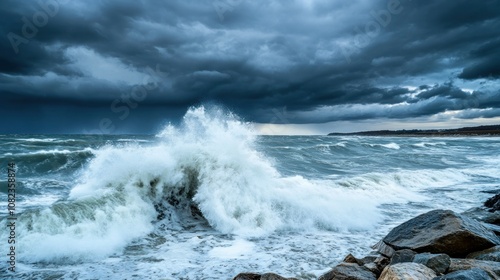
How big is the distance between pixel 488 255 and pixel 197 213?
6.81 metres

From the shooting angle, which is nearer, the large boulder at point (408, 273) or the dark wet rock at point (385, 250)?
the large boulder at point (408, 273)

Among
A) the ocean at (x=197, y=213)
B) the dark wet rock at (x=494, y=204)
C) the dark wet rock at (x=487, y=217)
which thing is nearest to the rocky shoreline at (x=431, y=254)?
the ocean at (x=197, y=213)

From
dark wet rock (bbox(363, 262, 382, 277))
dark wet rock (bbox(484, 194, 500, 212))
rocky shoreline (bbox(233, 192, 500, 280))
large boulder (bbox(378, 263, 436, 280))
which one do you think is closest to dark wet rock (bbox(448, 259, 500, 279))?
rocky shoreline (bbox(233, 192, 500, 280))

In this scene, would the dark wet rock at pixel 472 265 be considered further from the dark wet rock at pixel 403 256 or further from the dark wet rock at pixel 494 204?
the dark wet rock at pixel 494 204

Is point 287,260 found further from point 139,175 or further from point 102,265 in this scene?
point 139,175

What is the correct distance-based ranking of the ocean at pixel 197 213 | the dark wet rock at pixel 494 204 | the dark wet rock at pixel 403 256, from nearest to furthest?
the dark wet rock at pixel 403 256
the ocean at pixel 197 213
the dark wet rock at pixel 494 204

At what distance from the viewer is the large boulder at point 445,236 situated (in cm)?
516

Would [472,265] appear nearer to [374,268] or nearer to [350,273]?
[374,268]

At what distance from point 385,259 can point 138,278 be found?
13.5ft

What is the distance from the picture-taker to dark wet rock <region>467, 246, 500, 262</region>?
15.2ft

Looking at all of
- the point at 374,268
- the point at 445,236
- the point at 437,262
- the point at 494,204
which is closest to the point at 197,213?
the point at 374,268

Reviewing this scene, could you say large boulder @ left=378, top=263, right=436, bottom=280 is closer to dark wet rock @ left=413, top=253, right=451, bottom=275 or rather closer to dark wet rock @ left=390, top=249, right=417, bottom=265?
dark wet rock @ left=413, top=253, right=451, bottom=275

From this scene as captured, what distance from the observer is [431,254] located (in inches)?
172

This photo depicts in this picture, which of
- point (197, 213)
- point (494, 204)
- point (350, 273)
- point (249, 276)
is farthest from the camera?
point (494, 204)
